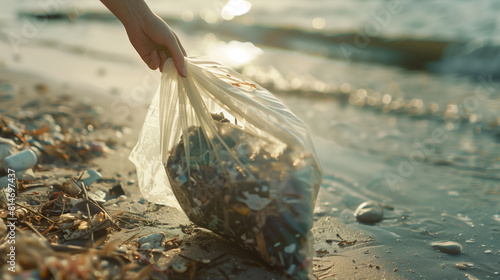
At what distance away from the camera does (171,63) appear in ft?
5.18

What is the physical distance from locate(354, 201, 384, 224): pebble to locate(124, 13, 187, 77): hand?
4.15ft

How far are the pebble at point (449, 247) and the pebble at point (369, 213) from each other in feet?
1.06

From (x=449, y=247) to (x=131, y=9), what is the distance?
182cm

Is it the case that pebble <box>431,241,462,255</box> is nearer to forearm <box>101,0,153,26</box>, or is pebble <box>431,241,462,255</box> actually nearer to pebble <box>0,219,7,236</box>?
forearm <box>101,0,153,26</box>

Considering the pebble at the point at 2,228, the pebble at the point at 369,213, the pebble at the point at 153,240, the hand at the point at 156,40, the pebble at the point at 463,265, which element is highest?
the hand at the point at 156,40

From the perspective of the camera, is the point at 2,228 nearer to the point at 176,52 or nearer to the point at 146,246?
the point at 146,246

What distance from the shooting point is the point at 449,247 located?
174 centimetres

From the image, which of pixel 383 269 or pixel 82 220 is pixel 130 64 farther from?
pixel 383 269

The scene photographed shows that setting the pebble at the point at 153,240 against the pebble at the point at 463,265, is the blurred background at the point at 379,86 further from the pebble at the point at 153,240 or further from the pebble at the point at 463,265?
the pebble at the point at 153,240

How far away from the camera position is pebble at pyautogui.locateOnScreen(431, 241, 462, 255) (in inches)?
67.9

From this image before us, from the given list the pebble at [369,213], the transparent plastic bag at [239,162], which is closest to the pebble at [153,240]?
the transparent plastic bag at [239,162]

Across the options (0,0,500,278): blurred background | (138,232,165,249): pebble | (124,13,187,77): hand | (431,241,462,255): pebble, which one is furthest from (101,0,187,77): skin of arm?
(431,241,462,255): pebble

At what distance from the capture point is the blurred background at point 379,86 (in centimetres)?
217

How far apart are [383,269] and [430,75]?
657cm
